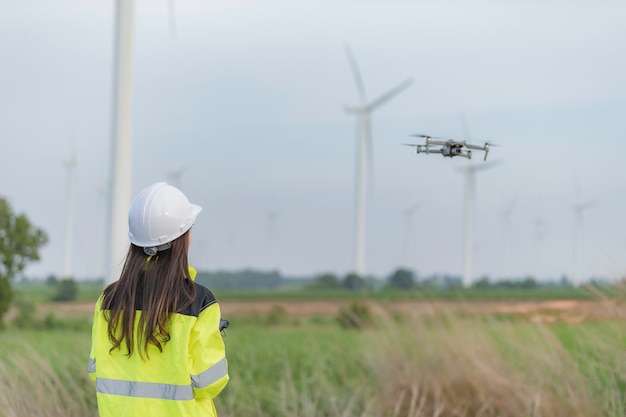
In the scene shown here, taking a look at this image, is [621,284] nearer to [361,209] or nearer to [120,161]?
[120,161]

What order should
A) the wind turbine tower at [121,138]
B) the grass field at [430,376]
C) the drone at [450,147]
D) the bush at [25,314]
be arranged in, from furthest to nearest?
the bush at [25,314]
the wind turbine tower at [121,138]
the grass field at [430,376]
the drone at [450,147]


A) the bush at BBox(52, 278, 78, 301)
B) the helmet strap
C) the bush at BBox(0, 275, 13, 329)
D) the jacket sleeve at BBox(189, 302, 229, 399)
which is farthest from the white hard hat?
the bush at BBox(52, 278, 78, 301)

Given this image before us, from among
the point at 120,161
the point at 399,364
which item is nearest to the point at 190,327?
the point at 399,364

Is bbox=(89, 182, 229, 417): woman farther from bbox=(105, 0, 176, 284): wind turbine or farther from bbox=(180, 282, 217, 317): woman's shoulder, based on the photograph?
bbox=(105, 0, 176, 284): wind turbine

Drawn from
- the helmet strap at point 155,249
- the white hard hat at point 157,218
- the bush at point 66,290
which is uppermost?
the white hard hat at point 157,218

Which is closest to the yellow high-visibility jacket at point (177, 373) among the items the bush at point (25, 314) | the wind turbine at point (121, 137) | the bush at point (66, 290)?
the wind turbine at point (121, 137)

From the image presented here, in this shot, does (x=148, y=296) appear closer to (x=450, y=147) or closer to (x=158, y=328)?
(x=158, y=328)

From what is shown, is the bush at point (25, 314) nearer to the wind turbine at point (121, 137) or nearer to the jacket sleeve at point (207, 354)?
the wind turbine at point (121, 137)
